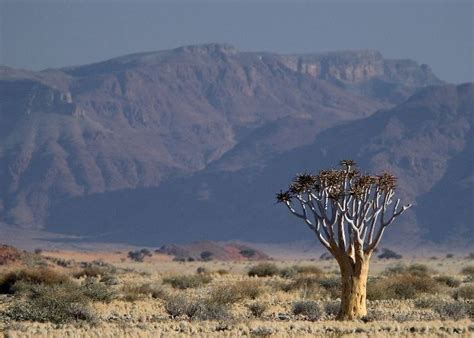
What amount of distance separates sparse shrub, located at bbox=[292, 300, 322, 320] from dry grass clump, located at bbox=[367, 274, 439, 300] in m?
5.03

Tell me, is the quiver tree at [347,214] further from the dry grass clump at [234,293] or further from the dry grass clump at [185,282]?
the dry grass clump at [185,282]

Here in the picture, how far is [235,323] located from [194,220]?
171455mm

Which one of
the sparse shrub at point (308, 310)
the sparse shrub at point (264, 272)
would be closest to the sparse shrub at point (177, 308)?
the sparse shrub at point (308, 310)

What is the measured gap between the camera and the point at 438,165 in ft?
633

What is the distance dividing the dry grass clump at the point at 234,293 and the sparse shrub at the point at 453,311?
551cm

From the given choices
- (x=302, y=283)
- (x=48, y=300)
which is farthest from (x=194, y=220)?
(x=48, y=300)

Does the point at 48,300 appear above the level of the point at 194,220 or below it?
below

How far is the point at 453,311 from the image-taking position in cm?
2727

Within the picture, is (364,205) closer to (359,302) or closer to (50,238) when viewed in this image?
(359,302)

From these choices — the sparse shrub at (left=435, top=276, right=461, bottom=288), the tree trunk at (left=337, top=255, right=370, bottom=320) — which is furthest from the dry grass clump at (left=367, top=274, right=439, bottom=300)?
the tree trunk at (left=337, top=255, right=370, bottom=320)

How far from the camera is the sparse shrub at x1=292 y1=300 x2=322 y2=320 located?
1074 inches

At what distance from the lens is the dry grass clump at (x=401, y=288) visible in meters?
33.7

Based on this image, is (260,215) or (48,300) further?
(260,215)

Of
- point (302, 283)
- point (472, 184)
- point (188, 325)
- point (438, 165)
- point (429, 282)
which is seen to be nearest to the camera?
point (188, 325)
